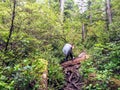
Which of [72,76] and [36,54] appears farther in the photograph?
[36,54]

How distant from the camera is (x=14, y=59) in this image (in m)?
8.84

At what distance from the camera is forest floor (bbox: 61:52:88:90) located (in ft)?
29.1

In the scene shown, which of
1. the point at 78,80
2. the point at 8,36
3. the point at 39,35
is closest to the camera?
the point at 8,36

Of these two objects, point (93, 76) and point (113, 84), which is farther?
point (93, 76)

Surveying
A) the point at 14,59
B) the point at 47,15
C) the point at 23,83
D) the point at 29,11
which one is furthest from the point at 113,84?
the point at 47,15

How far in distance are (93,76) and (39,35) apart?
4.86 m

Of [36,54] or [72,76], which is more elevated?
[36,54]

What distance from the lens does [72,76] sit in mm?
9984

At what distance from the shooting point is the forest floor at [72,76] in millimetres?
8883

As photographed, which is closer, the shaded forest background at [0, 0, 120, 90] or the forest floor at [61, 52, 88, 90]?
the shaded forest background at [0, 0, 120, 90]

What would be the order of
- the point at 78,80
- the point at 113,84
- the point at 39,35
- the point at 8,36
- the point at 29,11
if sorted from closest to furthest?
the point at 113,84 < the point at 8,36 < the point at 78,80 < the point at 29,11 < the point at 39,35

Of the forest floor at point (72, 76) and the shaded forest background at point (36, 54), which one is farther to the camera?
the forest floor at point (72, 76)

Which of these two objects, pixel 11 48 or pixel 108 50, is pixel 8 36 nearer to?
pixel 11 48

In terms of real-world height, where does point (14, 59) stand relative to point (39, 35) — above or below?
below
